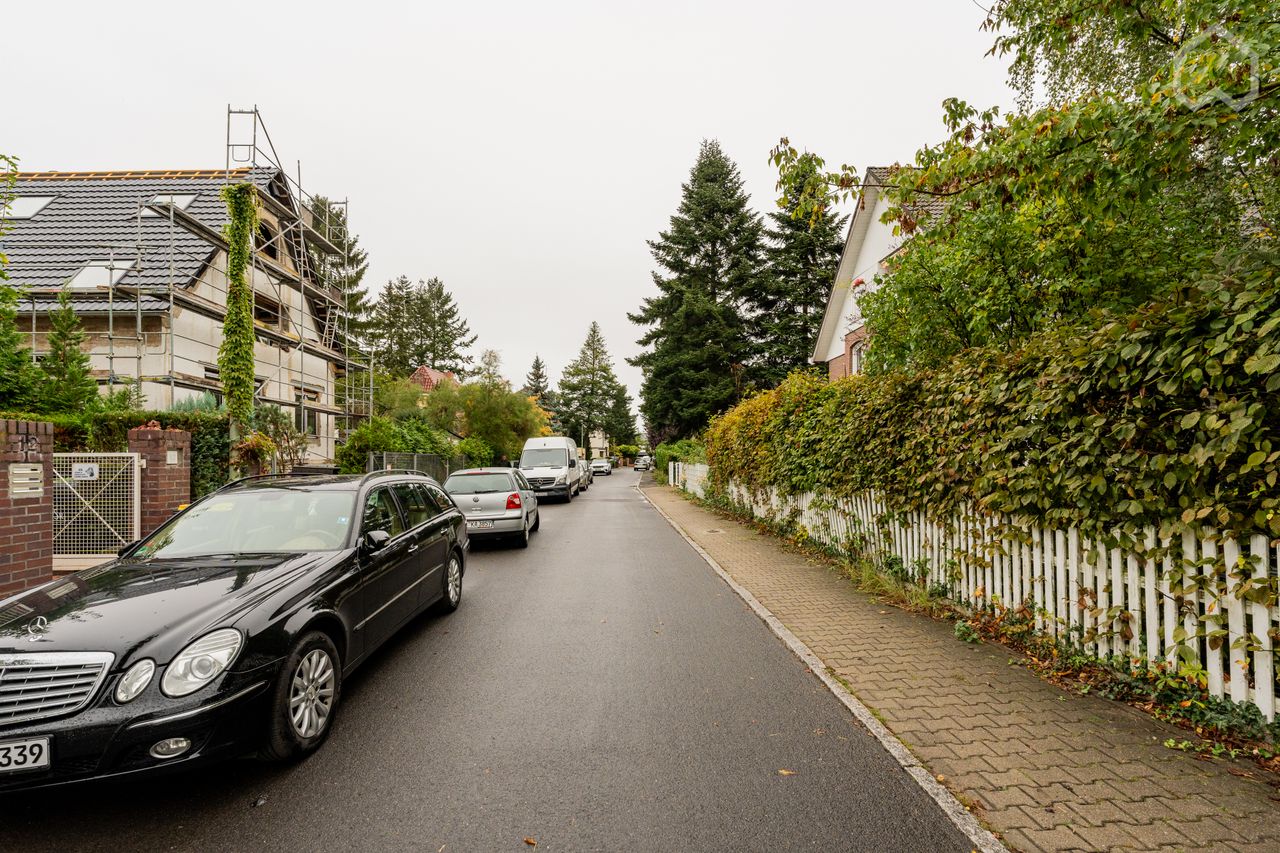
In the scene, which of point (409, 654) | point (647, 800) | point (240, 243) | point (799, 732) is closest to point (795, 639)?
point (799, 732)

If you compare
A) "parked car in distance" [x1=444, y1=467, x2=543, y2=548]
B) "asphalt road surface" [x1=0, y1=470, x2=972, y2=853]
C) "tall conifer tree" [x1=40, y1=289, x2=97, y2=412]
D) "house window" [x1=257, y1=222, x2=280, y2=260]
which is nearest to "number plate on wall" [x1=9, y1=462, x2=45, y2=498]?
"asphalt road surface" [x1=0, y1=470, x2=972, y2=853]

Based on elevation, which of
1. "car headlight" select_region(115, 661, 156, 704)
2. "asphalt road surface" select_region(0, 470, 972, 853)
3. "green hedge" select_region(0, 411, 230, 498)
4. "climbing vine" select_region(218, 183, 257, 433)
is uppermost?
"climbing vine" select_region(218, 183, 257, 433)

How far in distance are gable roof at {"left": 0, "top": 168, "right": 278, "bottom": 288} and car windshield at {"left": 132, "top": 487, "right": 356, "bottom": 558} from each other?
14.4m

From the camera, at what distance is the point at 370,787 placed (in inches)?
125

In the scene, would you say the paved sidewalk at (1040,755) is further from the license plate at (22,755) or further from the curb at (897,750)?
the license plate at (22,755)

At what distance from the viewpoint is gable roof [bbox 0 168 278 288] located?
17766mm

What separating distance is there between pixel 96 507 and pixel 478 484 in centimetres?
574

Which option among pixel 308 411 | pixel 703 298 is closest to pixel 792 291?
pixel 703 298

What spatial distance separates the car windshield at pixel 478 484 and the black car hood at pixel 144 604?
7572 millimetres

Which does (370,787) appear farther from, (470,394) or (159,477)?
(470,394)

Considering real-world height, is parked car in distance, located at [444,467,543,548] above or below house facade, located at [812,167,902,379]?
below

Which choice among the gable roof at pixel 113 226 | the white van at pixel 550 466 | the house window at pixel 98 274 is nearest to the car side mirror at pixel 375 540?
the gable roof at pixel 113 226

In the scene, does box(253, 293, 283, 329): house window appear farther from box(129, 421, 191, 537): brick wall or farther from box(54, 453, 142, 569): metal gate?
box(54, 453, 142, 569): metal gate

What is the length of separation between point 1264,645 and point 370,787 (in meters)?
4.54
